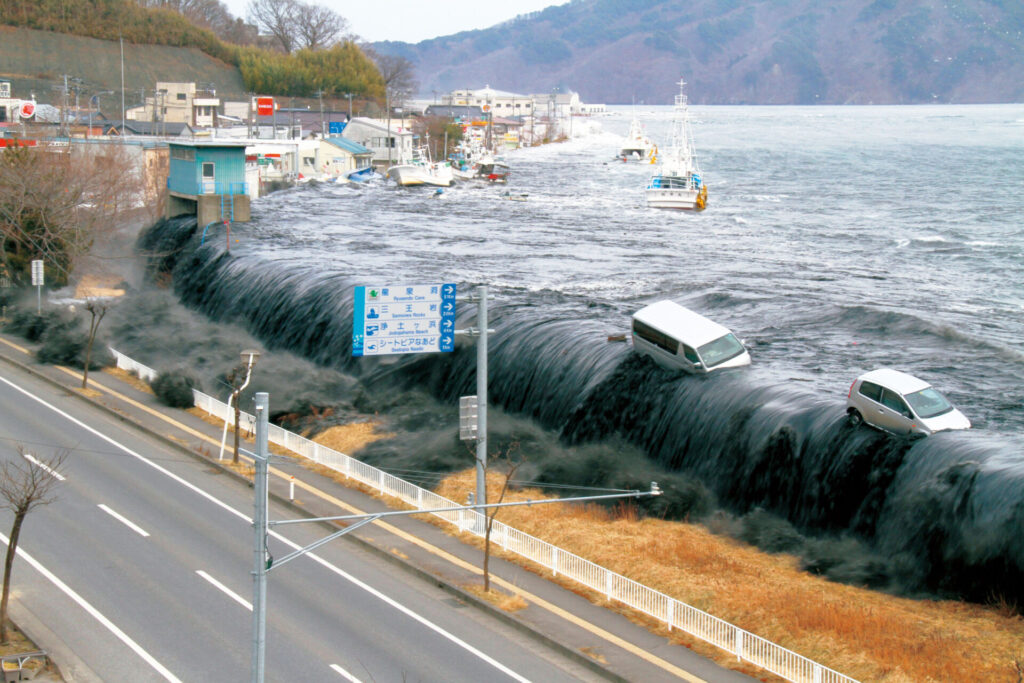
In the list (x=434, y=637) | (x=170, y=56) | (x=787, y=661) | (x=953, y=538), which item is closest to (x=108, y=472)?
(x=434, y=637)

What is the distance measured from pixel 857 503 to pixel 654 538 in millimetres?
4984

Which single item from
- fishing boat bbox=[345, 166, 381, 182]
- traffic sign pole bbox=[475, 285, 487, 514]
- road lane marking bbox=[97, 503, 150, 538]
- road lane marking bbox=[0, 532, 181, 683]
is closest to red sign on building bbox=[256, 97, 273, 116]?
fishing boat bbox=[345, 166, 381, 182]

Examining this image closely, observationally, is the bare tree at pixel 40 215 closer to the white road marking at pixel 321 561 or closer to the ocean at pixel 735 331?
the ocean at pixel 735 331

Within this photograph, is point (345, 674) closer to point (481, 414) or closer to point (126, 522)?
point (481, 414)

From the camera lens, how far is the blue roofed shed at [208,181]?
62.8 metres

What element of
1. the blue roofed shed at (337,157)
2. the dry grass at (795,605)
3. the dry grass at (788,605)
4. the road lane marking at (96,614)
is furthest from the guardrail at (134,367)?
the blue roofed shed at (337,157)

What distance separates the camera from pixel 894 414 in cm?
2605

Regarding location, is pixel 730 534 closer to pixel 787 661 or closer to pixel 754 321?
pixel 787 661

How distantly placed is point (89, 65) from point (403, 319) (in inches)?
5397

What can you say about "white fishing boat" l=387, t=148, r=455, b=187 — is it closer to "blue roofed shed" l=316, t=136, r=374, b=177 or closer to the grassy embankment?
"blue roofed shed" l=316, t=136, r=374, b=177

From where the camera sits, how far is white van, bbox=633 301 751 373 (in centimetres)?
3233

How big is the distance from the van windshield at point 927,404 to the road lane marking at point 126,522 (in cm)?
1835

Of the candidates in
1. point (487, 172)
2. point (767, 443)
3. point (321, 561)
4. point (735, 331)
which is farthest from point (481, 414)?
point (487, 172)

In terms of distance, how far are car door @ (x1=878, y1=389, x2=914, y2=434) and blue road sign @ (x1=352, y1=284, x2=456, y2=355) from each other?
10.8 metres
